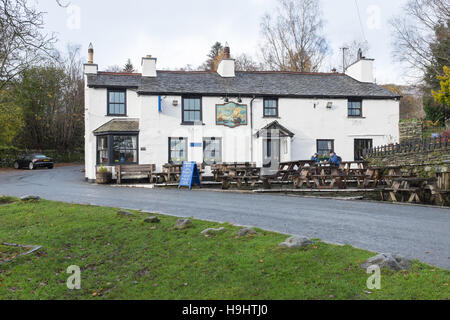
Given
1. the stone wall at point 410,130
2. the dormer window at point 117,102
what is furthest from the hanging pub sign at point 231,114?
the stone wall at point 410,130

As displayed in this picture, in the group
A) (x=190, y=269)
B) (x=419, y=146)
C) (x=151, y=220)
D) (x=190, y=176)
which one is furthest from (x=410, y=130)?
(x=190, y=269)

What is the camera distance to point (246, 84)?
2455 cm

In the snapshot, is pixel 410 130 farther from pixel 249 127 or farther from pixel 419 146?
pixel 249 127

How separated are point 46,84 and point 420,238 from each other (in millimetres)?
42933

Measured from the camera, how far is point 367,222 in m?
8.88

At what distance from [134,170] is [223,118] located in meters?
6.60

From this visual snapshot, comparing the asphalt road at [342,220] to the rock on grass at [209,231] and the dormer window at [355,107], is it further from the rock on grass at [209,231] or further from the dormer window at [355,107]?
the dormer window at [355,107]

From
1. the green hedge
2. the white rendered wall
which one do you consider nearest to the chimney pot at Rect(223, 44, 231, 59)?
the white rendered wall

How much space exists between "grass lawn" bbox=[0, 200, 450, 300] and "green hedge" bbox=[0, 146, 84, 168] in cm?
3379

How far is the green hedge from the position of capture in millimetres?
37312

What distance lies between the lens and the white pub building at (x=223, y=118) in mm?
22469

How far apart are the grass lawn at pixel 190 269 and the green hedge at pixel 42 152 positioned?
33794 millimetres
